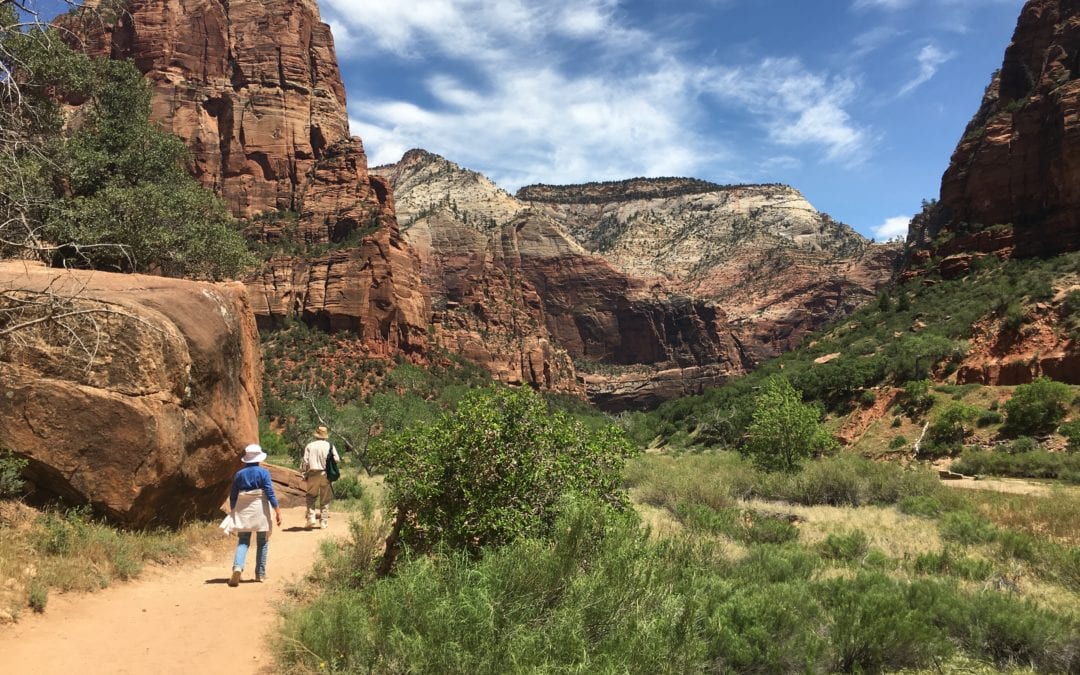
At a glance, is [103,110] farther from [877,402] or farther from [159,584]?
[877,402]

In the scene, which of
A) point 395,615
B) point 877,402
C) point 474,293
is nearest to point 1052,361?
point 877,402

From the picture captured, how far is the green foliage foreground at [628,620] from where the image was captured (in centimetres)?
438

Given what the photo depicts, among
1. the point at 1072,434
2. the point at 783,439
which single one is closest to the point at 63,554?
the point at 783,439

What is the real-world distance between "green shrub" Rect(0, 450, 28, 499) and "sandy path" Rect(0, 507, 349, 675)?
174 cm

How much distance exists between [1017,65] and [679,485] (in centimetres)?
6834

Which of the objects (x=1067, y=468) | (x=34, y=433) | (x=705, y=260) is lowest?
(x=1067, y=468)

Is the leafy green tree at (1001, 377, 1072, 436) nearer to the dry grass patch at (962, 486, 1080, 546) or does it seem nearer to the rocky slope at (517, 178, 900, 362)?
the dry grass patch at (962, 486, 1080, 546)

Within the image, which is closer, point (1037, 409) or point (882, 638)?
point (882, 638)

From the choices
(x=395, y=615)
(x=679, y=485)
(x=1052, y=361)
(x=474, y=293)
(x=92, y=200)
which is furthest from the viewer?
(x=474, y=293)

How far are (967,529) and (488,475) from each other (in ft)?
30.4

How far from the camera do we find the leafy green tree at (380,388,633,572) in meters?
6.42

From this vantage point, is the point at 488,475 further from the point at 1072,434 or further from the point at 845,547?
the point at 1072,434

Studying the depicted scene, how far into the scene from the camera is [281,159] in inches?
2756

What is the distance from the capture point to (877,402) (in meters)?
37.6
